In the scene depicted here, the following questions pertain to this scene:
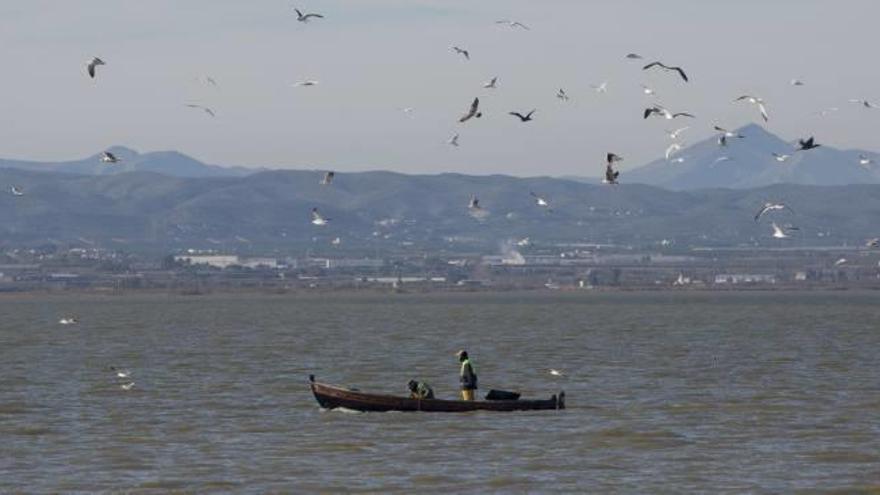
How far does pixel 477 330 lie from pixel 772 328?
747 inches

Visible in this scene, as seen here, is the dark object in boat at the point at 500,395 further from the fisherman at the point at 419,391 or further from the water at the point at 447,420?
the fisherman at the point at 419,391

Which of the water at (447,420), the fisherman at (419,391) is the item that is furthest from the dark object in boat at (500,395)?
the fisherman at (419,391)

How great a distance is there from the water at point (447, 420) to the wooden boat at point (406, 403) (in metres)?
0.35

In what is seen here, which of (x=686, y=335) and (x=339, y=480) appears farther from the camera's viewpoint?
(x=686, y=335)

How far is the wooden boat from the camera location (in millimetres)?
54219

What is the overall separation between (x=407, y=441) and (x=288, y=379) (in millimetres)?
23530

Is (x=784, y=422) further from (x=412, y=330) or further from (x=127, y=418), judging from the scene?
(x=412, y=330)

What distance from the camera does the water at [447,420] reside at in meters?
41.8

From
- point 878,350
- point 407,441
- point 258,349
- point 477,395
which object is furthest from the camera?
point 258,349

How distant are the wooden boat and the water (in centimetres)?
35

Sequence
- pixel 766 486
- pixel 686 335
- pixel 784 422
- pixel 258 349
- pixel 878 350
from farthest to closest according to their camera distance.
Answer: pixel 686 335 < pixel 258 349 < pixel 878 350 < pixel 784 422 < pixel 766 486

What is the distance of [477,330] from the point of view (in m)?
128

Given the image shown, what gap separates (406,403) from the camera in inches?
2137

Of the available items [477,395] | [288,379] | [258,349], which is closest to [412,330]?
[258,349]
